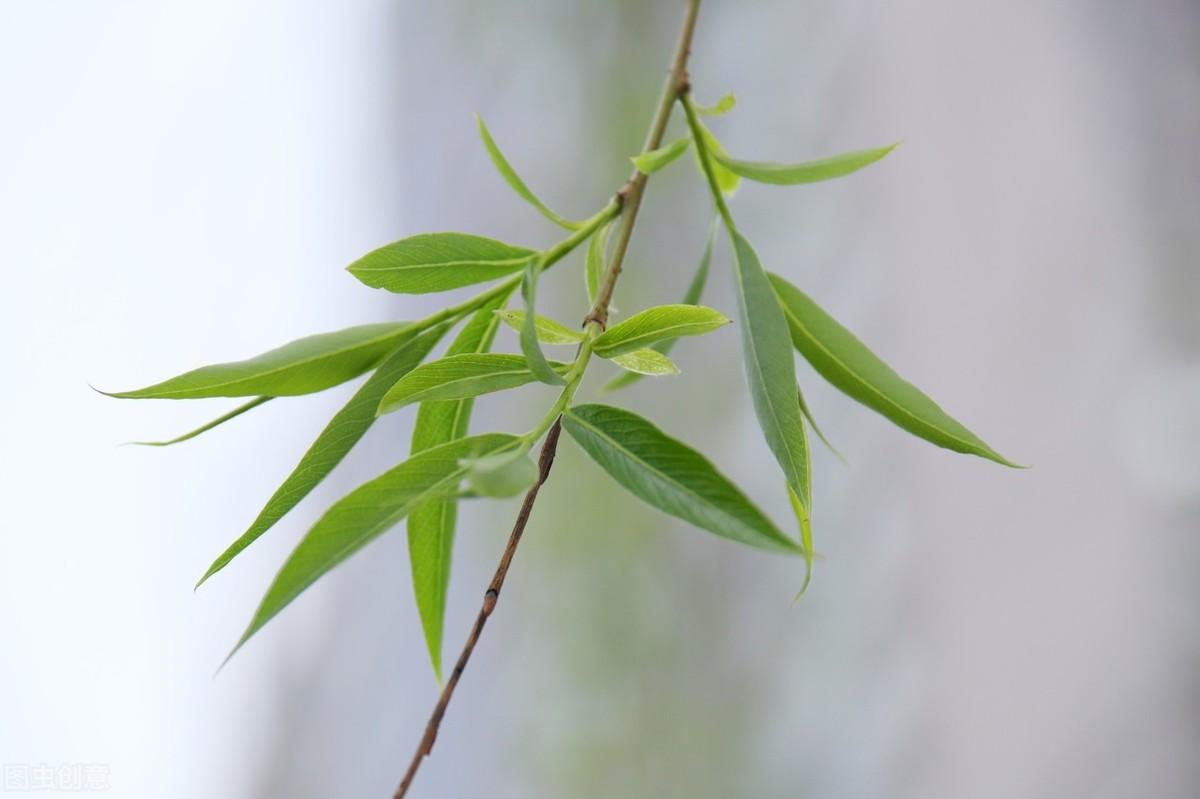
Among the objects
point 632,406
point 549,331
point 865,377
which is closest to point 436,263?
point 549,331

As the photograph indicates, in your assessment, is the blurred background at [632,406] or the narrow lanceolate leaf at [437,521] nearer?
the narrow lanceolate leaf at [437,521]

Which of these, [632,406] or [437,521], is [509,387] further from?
[632,406]

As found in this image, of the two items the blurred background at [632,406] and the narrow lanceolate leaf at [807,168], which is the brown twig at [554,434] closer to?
the narrow lanceolate leaf at [807,168]

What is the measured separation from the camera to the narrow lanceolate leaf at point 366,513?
0.64ft

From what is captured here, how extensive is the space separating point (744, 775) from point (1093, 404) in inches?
25.6

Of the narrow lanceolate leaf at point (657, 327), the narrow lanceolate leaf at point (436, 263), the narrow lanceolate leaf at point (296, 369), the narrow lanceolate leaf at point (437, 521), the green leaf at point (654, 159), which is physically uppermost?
the green leaf at point (654, 159)

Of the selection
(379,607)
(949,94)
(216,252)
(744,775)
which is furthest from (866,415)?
(216,252)

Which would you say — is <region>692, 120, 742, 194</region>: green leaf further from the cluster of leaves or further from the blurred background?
the blurred background

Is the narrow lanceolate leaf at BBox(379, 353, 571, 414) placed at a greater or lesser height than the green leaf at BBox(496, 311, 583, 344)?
lesser

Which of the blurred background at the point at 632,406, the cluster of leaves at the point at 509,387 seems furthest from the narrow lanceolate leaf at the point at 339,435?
the blurred background at the point at 632,406

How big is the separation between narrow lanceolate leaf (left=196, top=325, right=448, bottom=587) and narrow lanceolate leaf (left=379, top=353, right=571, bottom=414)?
3 cm

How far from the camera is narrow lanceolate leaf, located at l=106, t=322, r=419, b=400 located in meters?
0.27

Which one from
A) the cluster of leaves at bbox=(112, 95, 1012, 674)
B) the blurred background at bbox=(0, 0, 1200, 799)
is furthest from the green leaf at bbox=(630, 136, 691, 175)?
the blurred background at bbox=(0, 0, 1200, 799)

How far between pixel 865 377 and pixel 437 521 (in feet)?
0.51
